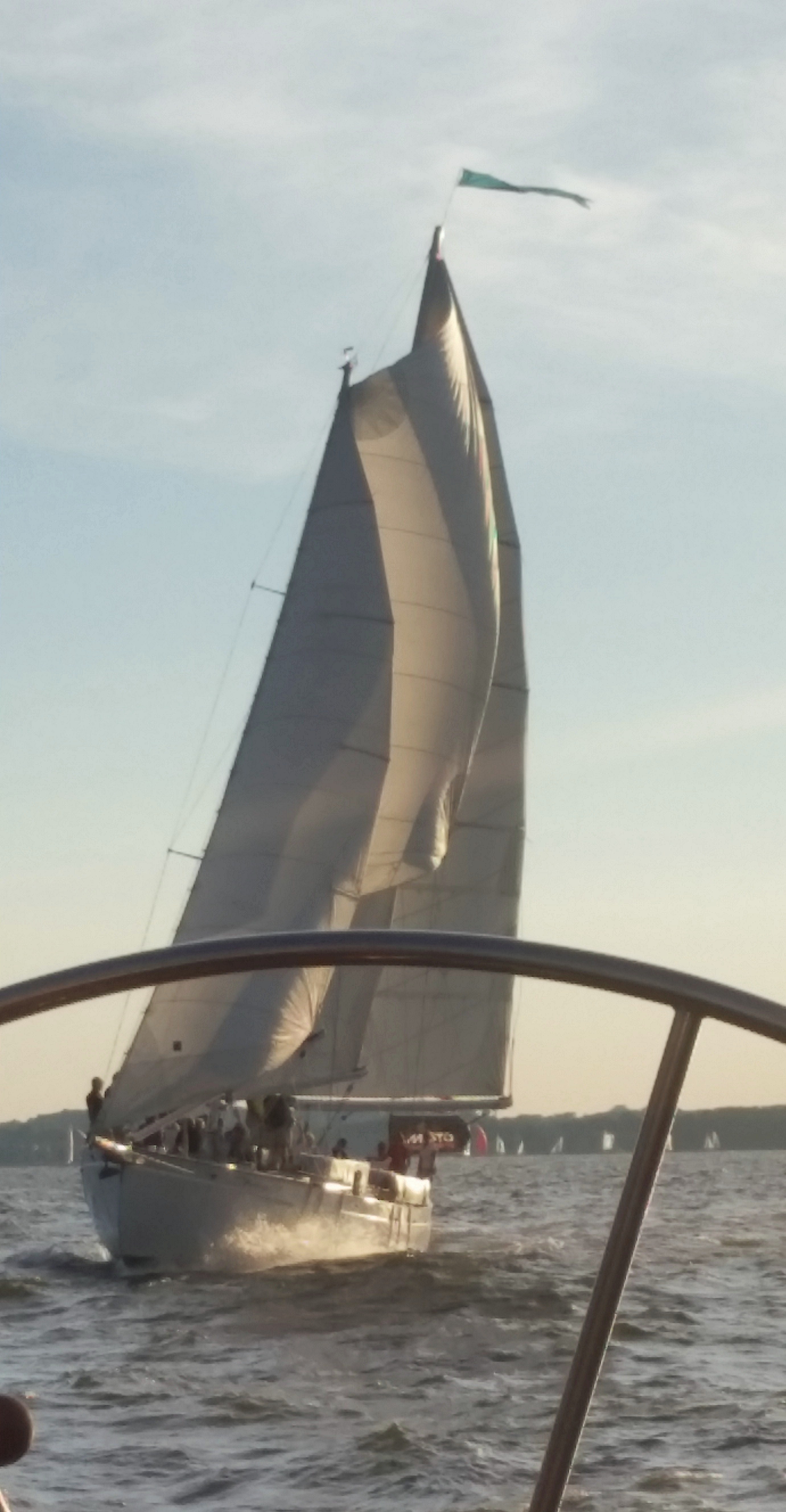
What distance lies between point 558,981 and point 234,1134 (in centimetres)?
2304

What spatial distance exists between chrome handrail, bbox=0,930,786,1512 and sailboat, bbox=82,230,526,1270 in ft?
65.0

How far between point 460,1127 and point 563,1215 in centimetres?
1101

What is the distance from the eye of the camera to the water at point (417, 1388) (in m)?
5.56

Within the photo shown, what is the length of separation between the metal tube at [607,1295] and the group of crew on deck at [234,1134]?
2198cm

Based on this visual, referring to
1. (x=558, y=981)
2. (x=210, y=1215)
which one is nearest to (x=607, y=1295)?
(x=558, y=981)

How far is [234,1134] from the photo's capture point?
24.0 meters

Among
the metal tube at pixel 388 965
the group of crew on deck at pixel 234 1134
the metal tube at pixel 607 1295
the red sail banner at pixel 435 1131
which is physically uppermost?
the red sail banner at pixel 435 1131

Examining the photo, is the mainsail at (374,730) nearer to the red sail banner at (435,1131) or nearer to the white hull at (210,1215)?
the white hull at (210,1215)

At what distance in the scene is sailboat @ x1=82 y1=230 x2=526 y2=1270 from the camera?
23.3 metres

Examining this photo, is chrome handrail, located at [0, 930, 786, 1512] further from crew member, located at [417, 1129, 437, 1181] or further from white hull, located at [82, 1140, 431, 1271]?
crew member, located at [417, 1129, 437, 1181]

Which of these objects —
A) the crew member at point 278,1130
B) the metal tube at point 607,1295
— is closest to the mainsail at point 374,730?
the crew member at point 278,1130

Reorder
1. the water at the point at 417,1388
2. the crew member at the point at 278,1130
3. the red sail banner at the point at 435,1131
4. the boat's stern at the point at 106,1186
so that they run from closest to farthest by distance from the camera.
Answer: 1. the water at the point at 417,1388
2. the boat's stern at the point at 106,1186
3. the crew member at the point at 278,1130
4. the red sail banner at the point at 435,1131

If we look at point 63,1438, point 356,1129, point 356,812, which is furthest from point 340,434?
point 63,1438

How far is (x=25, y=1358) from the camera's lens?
19.3 ft
